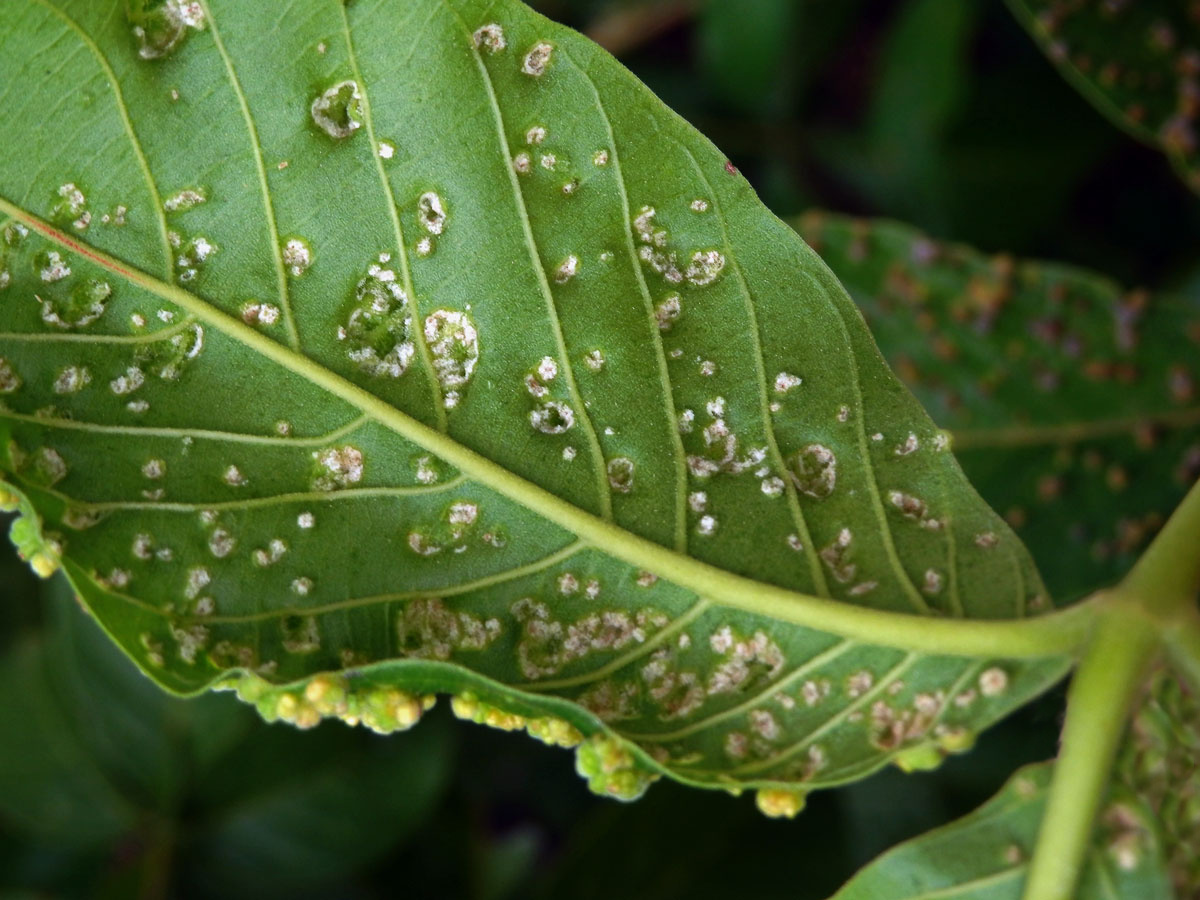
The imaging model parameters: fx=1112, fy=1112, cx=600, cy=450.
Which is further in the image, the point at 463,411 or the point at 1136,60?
the point at 1136,60

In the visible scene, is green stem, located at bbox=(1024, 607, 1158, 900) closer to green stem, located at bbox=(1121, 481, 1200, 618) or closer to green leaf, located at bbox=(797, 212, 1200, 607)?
green stem, located at bbox=(1121, 481, 1200, 618)

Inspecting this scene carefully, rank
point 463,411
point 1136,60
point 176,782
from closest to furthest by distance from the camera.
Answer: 1. point 463,411
2. point 1136,60
3. point 176,782

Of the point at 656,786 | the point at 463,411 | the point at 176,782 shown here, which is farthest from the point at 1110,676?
the point at 176,782

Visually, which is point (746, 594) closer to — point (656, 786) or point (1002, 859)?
point (1002, 859)

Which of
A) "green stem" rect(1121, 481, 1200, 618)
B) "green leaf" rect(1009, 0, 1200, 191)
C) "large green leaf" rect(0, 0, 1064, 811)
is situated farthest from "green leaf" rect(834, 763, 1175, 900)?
"green leaf" rect(1009, 0, 1200, 191)

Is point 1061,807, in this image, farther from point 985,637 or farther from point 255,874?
point 255,874

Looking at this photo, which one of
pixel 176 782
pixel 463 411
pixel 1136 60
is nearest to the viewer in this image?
pixel 463 411

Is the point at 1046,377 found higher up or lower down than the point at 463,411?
lower down
